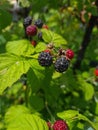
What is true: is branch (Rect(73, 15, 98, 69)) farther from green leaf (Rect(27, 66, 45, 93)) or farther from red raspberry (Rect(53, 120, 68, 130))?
red raspberry (Rect(53, 120, 68, 130))

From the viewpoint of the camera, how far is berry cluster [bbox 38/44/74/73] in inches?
73.2

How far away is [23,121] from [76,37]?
207 centimetres

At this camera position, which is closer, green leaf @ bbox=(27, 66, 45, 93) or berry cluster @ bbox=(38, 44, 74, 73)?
berry cluster @ bbox=(38, 44, 74, 73)

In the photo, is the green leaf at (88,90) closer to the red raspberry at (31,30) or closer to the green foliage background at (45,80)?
the green foliage background at (45,80)

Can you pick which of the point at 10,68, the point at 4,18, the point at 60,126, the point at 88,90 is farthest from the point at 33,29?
the point at 88,90

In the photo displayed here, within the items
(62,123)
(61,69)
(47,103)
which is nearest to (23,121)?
(62,123)

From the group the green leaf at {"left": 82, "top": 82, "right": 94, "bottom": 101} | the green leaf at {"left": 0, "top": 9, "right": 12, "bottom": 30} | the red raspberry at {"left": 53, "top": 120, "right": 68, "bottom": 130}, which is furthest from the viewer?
the green leaf at {"left": 82, "top": 82, "right": 94, "bottom": 101}

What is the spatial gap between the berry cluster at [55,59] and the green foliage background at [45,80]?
3.8 inches

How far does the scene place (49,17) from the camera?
12.9ft

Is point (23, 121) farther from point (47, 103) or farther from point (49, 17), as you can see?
point (49, 17)

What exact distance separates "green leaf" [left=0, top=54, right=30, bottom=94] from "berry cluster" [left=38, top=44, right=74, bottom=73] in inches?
4.0

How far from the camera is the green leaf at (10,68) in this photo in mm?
1859

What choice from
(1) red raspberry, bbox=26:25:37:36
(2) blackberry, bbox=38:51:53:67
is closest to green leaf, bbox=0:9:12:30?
(1) red raspberry, bbox=26:25:37:36

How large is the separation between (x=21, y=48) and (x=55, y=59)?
0.94ft
